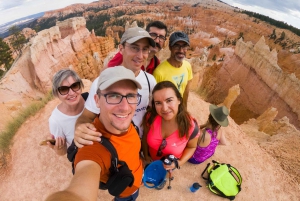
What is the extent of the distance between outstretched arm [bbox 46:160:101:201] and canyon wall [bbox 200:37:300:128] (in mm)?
9342

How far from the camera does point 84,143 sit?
144 cm

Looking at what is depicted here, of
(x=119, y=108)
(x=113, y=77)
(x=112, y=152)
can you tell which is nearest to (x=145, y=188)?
(x=112, y=152)

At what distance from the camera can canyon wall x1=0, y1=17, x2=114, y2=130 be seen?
11.2m

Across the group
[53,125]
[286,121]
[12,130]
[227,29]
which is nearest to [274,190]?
[53,125]

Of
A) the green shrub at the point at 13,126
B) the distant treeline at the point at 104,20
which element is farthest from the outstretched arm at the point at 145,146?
the distant treeline at the point at 104,20

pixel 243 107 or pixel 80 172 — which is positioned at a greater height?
pixel 80 172

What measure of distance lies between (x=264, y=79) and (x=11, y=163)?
1517 cm

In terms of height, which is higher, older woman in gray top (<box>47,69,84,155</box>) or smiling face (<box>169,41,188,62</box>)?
smiling face (<box>169,41,188,62</box>)

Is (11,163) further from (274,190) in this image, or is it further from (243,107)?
(243,107)

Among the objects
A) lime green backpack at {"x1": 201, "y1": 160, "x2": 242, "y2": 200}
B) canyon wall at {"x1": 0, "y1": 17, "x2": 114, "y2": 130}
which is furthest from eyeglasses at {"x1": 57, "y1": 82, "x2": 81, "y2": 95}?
canyon wall at {"x1": 0, "y1": 17, "x2": 114, "y2": 130}

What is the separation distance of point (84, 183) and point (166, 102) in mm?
1193

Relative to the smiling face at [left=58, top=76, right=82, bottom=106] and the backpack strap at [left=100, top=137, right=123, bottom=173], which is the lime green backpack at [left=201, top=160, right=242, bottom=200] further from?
the smiling face at [left=58, top=76, right=82, bottom=106]

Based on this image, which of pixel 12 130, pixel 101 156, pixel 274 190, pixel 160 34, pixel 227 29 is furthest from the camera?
pixel 227 29

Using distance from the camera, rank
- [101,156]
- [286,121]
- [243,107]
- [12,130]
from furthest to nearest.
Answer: [243,107] < [286,121] < [12,130] < [101,156]
